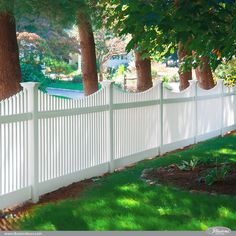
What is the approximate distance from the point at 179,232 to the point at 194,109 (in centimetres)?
799

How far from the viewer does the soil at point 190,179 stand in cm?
746

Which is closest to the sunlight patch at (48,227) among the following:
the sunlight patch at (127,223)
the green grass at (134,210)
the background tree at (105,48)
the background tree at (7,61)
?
the green grass at (134,210)

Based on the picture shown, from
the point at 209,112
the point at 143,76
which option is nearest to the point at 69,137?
the point at 143,76

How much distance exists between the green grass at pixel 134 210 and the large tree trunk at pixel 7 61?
243cm

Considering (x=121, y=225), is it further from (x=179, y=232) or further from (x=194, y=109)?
(x=194, y=109)

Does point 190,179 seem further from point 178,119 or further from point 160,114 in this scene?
point 178,119

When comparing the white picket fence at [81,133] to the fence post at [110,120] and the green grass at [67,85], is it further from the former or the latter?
the green grass at [67,85]

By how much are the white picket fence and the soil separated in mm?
938

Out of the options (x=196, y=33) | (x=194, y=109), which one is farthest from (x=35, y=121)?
(x=194, y=109)

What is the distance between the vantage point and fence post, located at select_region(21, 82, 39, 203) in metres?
7.09

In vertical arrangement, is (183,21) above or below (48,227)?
above

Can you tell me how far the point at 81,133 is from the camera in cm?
844
